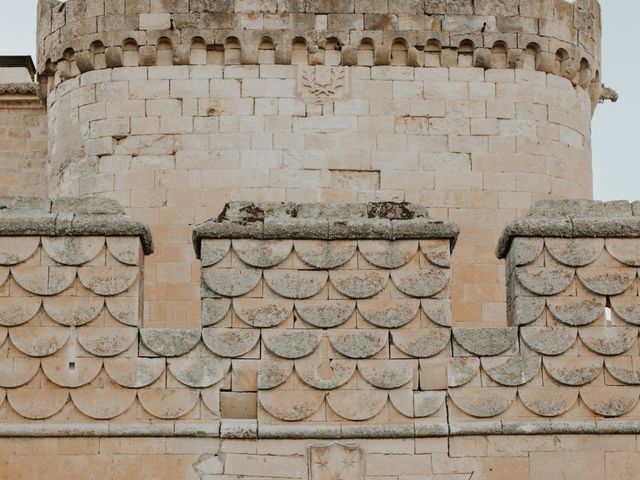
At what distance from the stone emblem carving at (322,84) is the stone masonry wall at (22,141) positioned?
4.21m

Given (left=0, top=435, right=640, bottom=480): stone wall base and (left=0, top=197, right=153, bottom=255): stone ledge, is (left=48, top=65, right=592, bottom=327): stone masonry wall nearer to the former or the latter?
(left=0, top=197, right=153, bottom=255): stone ledge

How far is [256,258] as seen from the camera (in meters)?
11.0

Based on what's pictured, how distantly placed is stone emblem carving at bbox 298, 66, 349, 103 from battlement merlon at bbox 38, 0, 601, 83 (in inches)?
4.2

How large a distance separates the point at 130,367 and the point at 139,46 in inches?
331

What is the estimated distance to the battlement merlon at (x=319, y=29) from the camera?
18625mm

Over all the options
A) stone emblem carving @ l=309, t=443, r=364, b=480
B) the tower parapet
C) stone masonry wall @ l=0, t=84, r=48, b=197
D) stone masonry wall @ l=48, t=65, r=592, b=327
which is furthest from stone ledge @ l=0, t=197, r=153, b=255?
stone masonry wall @ l=0, t=84, r=48, b=197

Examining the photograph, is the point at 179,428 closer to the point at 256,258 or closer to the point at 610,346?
the point at 256,258

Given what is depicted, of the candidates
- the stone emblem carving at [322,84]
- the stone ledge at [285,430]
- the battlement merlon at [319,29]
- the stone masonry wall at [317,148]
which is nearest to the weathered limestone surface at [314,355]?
the stone ledge at [285,430]

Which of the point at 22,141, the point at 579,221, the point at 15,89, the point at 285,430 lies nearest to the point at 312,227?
the point at 285,430

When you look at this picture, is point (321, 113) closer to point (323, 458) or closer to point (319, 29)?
point (319, 29)

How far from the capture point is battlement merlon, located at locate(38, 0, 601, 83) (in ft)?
A: 61.1

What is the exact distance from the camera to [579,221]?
11.1 m

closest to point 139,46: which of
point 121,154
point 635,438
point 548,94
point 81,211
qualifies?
point 121,154

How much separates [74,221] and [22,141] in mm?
11056
